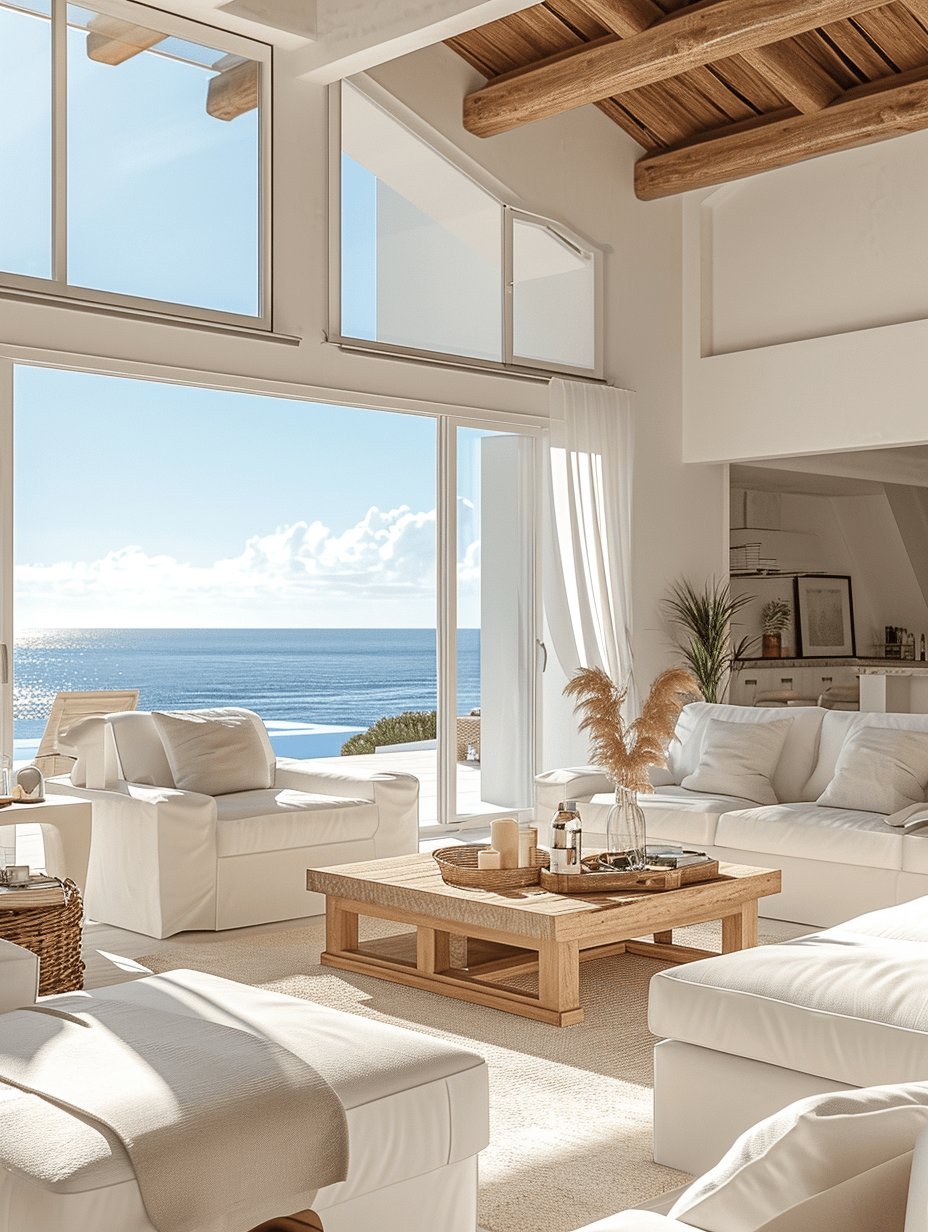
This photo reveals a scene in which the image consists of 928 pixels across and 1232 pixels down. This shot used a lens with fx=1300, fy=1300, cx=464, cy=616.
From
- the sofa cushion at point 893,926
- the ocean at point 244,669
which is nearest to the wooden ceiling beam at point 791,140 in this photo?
the sofa cushion at point 893,926

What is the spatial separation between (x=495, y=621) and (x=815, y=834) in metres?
2.91

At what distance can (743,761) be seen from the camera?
564 centimetres

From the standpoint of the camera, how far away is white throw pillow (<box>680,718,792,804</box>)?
18.4 ft

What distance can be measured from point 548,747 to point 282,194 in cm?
339

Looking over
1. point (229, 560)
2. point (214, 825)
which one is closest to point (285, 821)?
point (214, 825)

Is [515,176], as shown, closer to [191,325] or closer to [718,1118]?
[191,325]

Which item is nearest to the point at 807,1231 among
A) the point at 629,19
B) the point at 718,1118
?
the point at 718,1118

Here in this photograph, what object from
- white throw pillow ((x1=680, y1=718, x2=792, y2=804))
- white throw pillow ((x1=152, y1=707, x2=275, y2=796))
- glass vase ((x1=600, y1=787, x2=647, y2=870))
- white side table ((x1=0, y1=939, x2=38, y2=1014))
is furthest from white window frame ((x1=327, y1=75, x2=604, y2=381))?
white side table ((x1=0, y1=939, x2=38, y2=1014))

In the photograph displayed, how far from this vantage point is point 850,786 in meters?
5.18

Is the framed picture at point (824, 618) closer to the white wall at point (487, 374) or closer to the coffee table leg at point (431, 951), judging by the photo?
the white wall at point (487, 374)

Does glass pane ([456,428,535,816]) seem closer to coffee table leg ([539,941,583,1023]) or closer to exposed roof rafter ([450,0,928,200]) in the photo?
exposed roof rafter ([450,0,928,200])

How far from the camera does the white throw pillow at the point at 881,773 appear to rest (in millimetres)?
5047

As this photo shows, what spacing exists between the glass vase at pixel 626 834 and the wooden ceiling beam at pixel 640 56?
3.73m

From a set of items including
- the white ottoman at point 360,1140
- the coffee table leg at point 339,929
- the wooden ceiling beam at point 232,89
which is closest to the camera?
the white ottoman at point 360,1140
